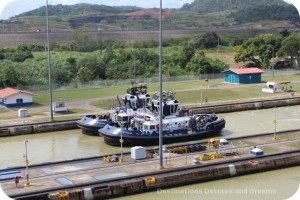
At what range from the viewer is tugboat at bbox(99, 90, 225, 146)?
27.5 m

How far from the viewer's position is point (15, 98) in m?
40.0

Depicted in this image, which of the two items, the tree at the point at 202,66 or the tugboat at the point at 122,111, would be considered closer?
the tugboat at the point at 122,111

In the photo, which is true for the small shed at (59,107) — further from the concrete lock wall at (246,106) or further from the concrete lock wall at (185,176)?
the concrete lock wall at (185,176)

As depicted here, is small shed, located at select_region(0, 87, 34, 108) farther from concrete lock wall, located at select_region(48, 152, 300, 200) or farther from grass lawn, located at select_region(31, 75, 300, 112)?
concrete lock wall, located at select_region(48, 152, 300, 200)

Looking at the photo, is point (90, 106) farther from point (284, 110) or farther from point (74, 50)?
point (74, 50)

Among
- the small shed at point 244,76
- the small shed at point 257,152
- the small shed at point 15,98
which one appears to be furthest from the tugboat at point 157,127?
the small shed at point 244,76

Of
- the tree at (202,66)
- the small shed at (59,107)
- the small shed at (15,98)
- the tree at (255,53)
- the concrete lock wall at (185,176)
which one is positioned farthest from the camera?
the tree at (255,53)

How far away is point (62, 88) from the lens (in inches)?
1976

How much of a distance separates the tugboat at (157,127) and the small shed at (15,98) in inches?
521

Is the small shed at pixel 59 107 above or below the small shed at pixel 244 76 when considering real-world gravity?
below

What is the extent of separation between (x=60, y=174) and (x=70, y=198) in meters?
2.69

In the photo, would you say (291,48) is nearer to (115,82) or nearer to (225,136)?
(115,82)

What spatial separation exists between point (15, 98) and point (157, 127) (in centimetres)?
1598

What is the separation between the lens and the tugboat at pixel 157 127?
27.5 meters
